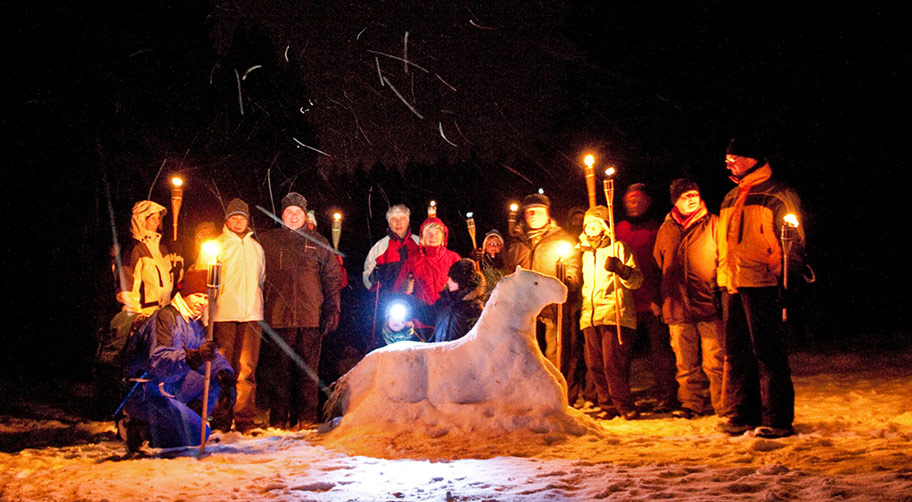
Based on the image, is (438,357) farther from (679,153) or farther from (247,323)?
(679,153)

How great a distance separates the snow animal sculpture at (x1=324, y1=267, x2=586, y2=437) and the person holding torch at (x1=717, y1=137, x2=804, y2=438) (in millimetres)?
1338

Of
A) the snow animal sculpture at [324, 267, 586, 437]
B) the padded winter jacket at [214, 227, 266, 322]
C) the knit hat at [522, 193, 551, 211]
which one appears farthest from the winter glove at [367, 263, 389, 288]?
the snow animal sculpture at [324, 267, 586, 437]

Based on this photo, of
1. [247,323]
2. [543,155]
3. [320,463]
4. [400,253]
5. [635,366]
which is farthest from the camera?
[543,155]

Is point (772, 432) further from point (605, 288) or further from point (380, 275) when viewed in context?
point (380, 275)

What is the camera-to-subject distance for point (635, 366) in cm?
1116

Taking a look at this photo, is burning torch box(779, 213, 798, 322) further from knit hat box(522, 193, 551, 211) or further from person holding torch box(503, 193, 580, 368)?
knit hat box(522, 193, 551, 211)

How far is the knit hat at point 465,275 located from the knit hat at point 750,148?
272cm

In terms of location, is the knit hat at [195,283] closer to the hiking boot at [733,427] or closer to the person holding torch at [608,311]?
the person holding torch at [608,311]

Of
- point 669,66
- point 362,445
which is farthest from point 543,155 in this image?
point 362,445

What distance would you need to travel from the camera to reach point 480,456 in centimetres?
430

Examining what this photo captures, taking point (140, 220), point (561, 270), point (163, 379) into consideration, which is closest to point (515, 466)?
point (561, 270)

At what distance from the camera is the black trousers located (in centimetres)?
462

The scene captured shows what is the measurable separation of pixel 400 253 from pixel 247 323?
2.04 meters

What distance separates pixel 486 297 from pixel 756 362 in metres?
2.64
